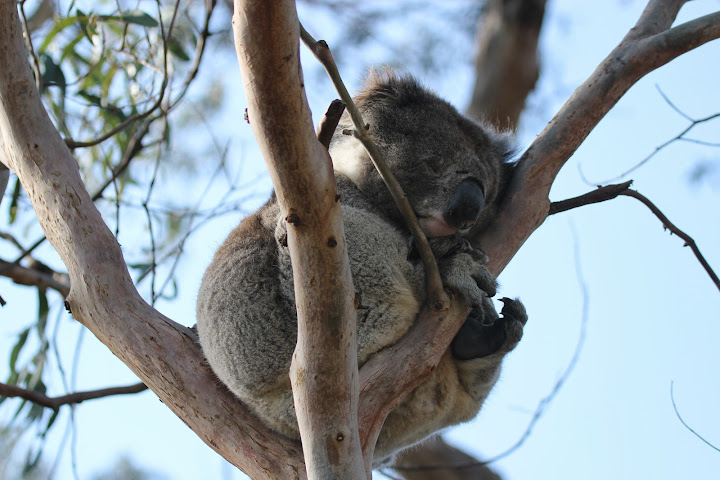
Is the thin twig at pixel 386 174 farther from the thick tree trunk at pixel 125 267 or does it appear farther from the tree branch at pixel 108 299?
the tree branch at pixel 108 299

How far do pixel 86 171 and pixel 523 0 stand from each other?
4274 millimetres

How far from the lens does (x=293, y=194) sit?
1587 mm

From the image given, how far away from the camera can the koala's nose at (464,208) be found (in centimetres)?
Answer: 238

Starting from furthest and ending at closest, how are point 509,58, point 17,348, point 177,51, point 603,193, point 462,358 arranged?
1. point 509,58
2. point 177,51
3. point 17,348
4. point 603,193
5. point 462,358

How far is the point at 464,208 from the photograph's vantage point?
2381 mm

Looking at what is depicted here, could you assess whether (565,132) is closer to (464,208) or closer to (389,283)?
(464,208)

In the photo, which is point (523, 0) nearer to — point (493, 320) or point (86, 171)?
point (86, 171)

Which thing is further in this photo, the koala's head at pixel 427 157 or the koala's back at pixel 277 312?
the koala's head at pixel 427 157

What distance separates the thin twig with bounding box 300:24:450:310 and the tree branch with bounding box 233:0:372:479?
123mm

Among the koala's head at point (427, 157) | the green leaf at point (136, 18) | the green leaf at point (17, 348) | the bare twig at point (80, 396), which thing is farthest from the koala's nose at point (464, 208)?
the green leaf at point (17, 348)

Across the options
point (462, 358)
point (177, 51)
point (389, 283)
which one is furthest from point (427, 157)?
point (177, 51)

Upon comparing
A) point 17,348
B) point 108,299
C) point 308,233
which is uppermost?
point 17,348

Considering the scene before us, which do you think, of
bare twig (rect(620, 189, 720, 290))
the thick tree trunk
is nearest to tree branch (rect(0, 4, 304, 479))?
the thick tree trunk

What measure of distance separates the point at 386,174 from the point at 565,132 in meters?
1.05
